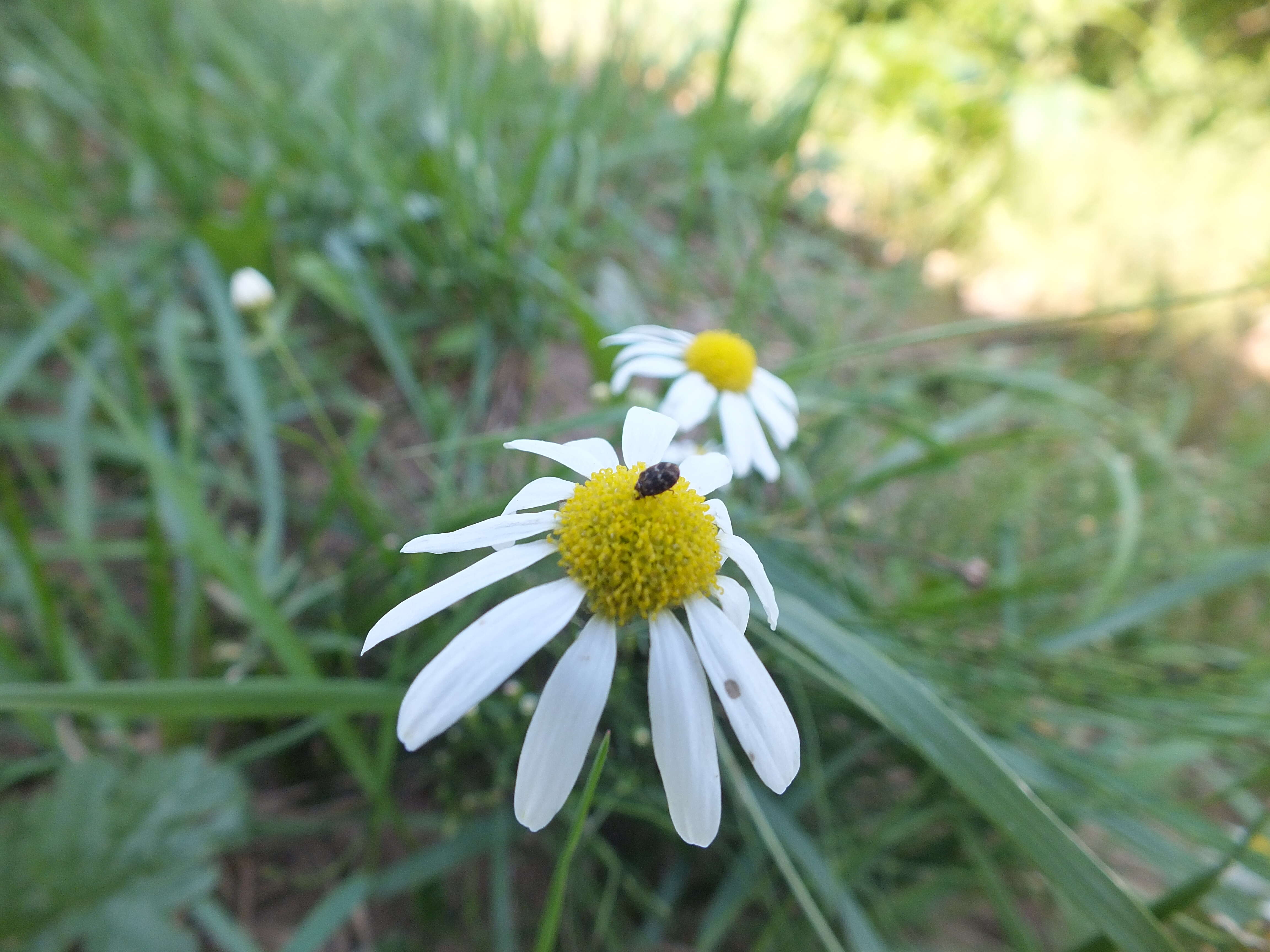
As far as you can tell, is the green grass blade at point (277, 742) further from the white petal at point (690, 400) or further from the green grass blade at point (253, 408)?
the white petal at point (690, 400)

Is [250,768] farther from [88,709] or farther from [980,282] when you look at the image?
[980,282]

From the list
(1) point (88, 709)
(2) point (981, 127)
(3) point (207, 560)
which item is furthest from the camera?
(2) point (981, 127)

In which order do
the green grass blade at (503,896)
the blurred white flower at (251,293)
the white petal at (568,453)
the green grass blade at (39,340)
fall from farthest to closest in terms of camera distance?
the green grass blade at (39,340)
the blurred white flower at (251,293)
the green grass blade at (503,896)
the white petal at (568,453)

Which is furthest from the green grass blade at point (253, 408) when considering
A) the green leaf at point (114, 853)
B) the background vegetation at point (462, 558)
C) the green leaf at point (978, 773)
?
the green leaf at point (978, 773)

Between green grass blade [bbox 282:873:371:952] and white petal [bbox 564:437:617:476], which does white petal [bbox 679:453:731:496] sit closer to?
white petal [bbox 564:437:617:476]

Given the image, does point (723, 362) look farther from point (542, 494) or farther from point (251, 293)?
point (251, 293)

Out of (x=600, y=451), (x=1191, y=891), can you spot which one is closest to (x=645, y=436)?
(x=600, y=451)

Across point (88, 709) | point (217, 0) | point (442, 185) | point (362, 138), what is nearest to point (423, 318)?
point (442, 185)
